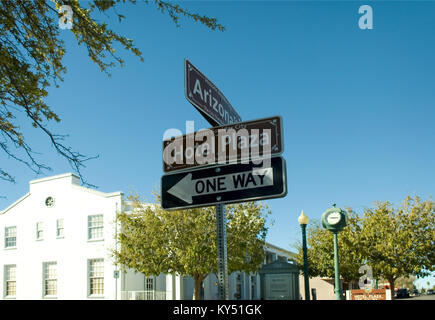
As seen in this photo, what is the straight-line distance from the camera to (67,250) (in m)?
32.1

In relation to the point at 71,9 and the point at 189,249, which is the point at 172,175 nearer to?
the point at 71,9

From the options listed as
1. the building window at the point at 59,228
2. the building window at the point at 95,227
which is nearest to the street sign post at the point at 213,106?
the building window at the point at 95,227

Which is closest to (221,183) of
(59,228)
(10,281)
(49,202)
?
(59,228)

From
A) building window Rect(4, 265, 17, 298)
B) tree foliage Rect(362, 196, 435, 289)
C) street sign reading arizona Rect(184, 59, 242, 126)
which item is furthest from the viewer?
building window Rect(4, 265, 17, 298)

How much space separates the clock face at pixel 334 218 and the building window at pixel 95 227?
20.4m

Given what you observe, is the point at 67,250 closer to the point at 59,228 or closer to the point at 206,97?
the point at 59,228

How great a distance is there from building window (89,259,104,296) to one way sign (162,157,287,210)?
2874 cm

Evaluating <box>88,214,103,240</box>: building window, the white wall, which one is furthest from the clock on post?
<box>88,214,103,240</box>: building window

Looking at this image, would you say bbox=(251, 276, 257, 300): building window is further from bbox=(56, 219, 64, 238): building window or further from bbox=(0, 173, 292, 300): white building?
bbox=(56, 219, 64, 238): building window

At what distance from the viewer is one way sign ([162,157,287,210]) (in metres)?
3.35

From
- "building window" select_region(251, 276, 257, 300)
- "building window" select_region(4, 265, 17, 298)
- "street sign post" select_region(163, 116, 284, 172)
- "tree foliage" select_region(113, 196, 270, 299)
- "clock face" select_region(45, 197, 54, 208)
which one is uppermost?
"clock face" select_region(45, 197, 54, 208)

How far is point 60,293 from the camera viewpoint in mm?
31656

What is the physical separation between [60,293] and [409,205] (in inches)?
1003

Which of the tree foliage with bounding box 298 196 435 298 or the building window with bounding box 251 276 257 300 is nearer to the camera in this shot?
the tree foliage with bounding box 298 196 435 298
